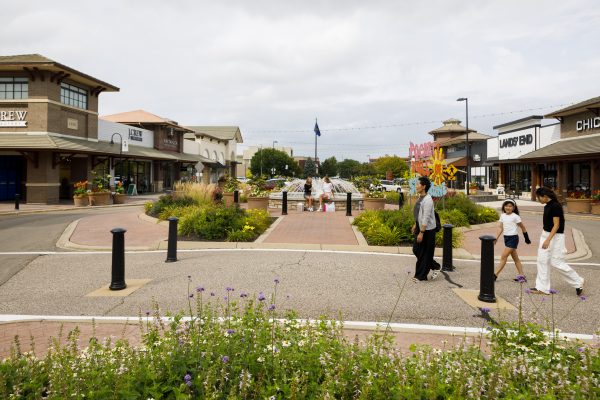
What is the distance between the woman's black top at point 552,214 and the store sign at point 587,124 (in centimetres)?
2573

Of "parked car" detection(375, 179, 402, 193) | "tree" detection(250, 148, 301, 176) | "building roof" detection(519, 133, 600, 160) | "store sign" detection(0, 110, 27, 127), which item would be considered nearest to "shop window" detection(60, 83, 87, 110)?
"store sign" detection(0, 110, 27, 127)

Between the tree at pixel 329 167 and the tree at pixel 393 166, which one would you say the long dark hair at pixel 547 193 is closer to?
the tree at pixel 393 166

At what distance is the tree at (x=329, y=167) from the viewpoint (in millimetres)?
126500

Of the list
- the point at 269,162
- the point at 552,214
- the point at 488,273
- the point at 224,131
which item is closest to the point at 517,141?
the point at 552,214

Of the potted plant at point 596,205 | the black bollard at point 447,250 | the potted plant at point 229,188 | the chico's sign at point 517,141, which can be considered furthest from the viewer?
the chico's sign at point 517,141

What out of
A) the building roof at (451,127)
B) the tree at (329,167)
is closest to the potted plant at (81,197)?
the building roof at (451,127)

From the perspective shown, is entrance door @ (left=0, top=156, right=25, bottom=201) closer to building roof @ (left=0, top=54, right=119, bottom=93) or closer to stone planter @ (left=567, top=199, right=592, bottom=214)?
building roof @ (left=0, top=54, right=119, bottom=93)

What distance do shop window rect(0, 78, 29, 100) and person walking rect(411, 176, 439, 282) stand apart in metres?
25.8

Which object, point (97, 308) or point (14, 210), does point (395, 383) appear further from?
point (14, 210)

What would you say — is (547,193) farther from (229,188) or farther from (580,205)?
(229,188)

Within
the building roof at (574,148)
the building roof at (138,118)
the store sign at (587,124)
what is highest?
the building roof at (138,118)

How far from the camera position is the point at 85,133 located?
27641mm

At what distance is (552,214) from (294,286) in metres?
4.19

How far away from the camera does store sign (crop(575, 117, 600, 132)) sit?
26.5 metres
